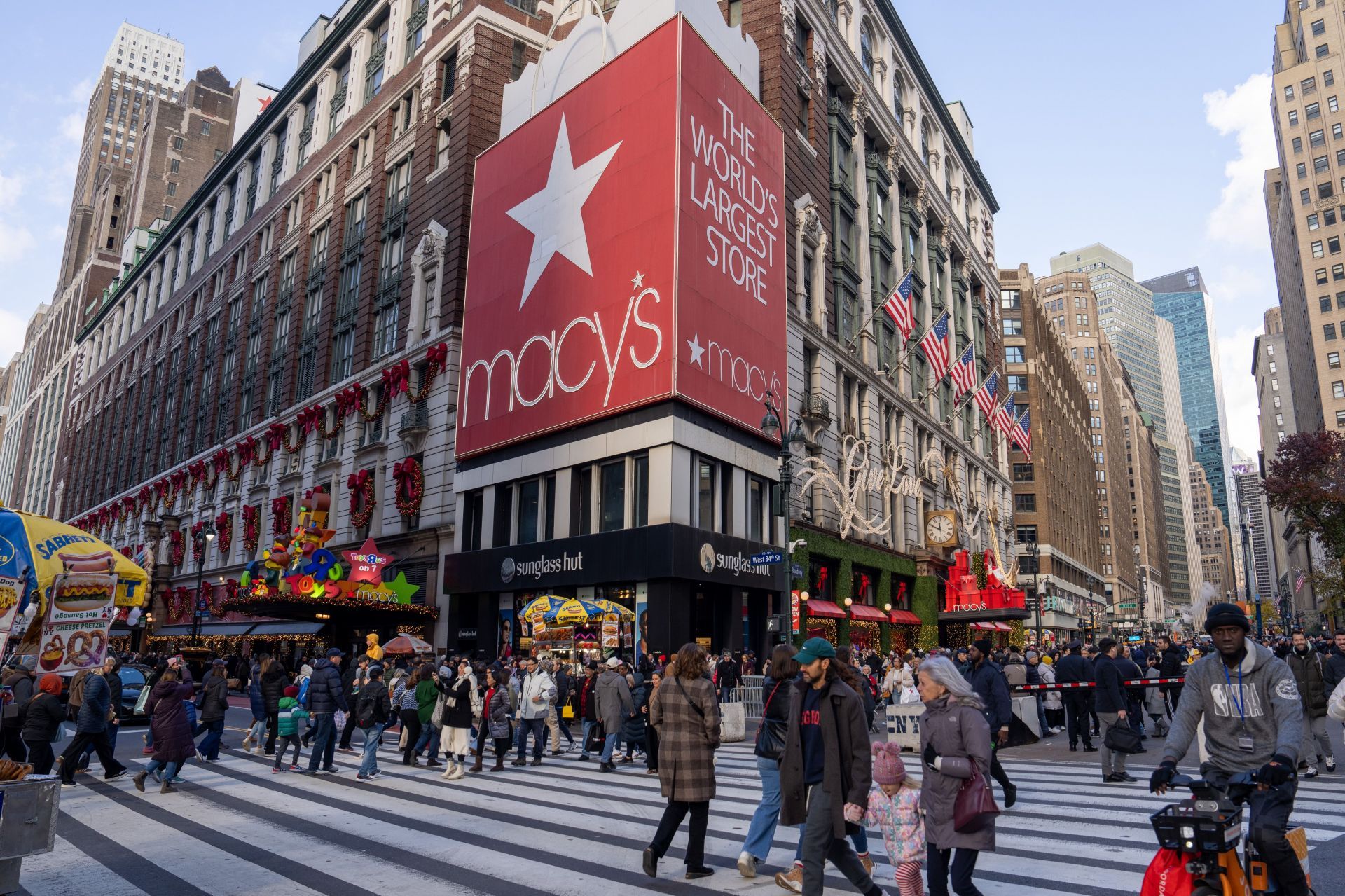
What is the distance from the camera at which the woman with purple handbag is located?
18.1ft

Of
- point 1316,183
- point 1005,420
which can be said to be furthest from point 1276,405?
point 1005,420

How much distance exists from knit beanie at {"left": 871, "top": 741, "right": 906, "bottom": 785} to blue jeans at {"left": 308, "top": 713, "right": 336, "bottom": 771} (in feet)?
38.7

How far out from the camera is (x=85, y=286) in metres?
113

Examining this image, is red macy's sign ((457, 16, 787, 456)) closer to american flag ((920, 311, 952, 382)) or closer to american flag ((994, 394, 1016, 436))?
american flag ((920, 311, 952, 382))

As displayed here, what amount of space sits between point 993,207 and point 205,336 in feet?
205

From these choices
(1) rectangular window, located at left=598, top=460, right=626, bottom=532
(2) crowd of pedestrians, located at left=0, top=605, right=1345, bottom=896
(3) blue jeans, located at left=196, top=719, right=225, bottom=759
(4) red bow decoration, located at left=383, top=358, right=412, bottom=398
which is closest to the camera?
(2) crowd of pedestrians, located at left=0, top=605, right=1345, bottom=896

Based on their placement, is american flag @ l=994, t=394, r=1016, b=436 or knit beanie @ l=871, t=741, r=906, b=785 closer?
knit beanie @ l=871, t=741, r=906, b=785

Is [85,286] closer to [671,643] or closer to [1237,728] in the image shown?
[671,643]

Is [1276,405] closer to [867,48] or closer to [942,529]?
[867,48]

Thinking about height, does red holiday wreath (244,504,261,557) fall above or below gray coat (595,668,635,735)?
above

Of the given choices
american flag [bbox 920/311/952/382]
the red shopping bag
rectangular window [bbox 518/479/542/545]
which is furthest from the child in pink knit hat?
american flag [bbox 920/311/952/382]

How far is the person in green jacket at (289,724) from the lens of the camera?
1555 cm

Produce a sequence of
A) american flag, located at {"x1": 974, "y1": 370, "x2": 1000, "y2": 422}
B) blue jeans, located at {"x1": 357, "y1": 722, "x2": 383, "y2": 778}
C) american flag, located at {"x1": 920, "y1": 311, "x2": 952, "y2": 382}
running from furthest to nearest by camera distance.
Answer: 1. american flag, located at {"x1": 974, "y1": 370, "x2": 1000, "y2": 422}
2. american flag, located at {"x1": 920, "y1": 311, "x2": 952, "y2": 382}
3. blue jeans, located at {"x1": 357, "y1": 722, "x2": 383, "y2": 778}

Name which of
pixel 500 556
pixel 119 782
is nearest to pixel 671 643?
pixel 500 556
